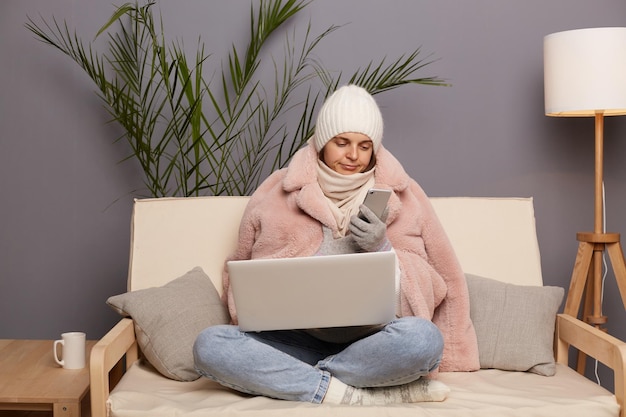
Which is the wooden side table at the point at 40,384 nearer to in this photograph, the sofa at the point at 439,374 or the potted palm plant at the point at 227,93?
the sofa at the point at 439,374

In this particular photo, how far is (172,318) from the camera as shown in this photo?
2.37 meters

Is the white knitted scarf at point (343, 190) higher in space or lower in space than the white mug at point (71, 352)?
higher

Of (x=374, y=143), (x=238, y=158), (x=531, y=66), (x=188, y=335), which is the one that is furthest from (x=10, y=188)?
(x=531, y=66)

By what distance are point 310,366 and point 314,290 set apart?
30 centimetres

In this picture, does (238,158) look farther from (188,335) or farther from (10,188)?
(188,335)

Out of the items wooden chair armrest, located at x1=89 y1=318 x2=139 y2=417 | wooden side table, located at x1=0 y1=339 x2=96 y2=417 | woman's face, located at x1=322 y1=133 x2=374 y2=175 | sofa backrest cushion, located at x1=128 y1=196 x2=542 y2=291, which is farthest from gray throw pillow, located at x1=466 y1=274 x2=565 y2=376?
wooden side table, located at x1=0 y1=339 x2=96 y2=417

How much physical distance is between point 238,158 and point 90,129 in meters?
0.61

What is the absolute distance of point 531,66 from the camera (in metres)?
3.40

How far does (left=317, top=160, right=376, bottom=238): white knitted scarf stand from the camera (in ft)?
8.24

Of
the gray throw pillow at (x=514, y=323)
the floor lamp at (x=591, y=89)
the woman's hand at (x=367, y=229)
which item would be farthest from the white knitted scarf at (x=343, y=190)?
the floor lamp at (x=591, y=89)

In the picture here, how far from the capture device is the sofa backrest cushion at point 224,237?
2623mm

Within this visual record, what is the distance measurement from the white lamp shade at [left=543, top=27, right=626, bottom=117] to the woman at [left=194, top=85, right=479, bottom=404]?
2.49 feet

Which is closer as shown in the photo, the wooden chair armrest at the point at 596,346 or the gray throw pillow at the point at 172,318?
the wooden chair armrest at the point at 596,346

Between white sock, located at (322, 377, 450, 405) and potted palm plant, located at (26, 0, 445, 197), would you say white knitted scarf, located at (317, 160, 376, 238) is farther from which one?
potted palm plant, located at (26, 0, 445, 197)
